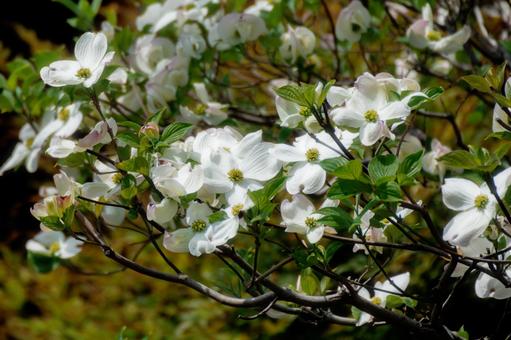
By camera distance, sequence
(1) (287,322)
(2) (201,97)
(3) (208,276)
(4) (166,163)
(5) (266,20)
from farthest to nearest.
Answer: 1. (1) (287,322)
2. (5) (266,20)
3. (2) (201,97)
4. (3) (208,276)
5. (4) (166,163)

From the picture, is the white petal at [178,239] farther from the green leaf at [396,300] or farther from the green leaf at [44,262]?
the green leaf at [44,262]

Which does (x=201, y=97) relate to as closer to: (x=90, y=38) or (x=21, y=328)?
(x=90, y=38)

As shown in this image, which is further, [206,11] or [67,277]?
[67,277]

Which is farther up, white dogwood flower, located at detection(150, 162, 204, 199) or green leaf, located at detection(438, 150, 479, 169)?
green leaf, located at detection(438, 150, 479, 169)

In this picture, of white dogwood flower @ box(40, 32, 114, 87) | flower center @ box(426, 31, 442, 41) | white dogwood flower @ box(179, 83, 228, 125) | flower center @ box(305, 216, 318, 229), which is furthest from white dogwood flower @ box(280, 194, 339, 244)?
flower center @ box(426, 31, 442, 41)

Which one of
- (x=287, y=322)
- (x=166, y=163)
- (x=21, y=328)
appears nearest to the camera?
(x=166, y=163)

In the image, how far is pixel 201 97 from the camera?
1.06 metres

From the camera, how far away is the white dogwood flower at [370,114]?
2.11ft

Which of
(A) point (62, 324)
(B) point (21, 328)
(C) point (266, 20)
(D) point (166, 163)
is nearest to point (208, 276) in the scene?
(D) point (166, 163)

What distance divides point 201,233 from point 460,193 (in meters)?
0.23

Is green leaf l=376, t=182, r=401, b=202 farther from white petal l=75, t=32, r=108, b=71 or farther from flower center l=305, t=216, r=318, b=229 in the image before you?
white petal l=75, t=32, r=108, b=71

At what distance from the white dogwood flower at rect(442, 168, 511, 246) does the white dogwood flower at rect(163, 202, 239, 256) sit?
0.60 feet

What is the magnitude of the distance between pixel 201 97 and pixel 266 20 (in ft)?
0.62

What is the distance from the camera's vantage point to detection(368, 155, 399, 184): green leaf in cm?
61
